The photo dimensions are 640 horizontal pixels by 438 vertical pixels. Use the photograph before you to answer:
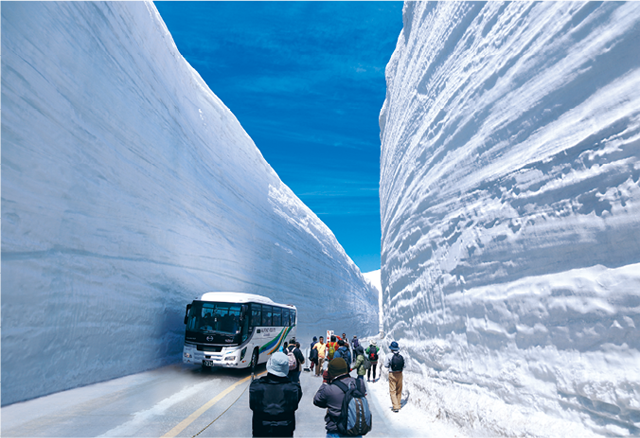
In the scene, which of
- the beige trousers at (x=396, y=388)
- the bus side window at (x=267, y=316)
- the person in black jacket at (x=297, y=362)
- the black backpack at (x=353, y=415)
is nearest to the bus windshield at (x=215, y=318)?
the bus side window at (x=267, y=316)

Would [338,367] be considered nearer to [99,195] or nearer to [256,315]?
[99,195]

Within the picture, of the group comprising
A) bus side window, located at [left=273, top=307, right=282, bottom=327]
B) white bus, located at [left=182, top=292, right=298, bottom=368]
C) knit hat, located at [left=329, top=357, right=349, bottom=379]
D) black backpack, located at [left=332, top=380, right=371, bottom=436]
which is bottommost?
black backpack, located at [left=332, top=380, right=371, bottom=436]

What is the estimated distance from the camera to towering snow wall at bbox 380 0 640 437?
11.7 ft

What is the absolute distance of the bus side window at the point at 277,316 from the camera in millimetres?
14626

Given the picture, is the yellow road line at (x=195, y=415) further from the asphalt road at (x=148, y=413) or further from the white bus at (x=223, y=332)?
the white bus at (x=223, y=332)

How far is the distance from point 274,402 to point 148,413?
4029 mm

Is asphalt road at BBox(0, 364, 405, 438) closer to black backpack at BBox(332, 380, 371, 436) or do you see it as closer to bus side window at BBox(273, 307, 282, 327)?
black backpack at BBox(332, 380, 371, 436)

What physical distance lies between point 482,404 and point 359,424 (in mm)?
2512

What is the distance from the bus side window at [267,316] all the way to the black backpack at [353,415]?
10.1 meters

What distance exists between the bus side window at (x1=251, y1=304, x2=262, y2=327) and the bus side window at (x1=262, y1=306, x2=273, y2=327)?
1.23 ft

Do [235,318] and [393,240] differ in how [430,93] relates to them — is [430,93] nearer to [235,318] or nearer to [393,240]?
[393,240]

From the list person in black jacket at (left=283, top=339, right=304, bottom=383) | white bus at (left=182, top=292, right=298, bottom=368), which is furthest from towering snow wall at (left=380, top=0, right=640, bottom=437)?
white bus at (left=182, top=292, right=298, bottom=368)

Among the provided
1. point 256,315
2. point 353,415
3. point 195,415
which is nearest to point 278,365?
point 353,415

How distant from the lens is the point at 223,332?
1112 cm
